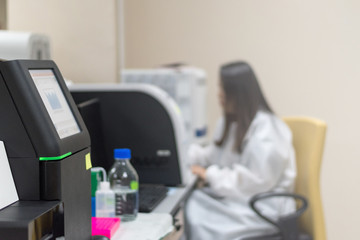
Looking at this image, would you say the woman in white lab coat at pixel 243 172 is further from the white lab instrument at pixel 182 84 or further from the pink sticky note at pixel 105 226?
the pink sticky note at pixel 105 226

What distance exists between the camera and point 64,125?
1.02 m

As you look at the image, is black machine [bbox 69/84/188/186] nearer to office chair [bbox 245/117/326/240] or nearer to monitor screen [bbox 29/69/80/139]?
office chair [bbox 245/117/326/240]

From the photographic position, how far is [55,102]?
3.37ft

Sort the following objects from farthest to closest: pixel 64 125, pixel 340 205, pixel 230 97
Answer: pixel 340 205, pixel 230 97, pixel 64 125

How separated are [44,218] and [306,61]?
242cm

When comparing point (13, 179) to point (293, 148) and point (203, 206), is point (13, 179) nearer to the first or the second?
point (203, 206)

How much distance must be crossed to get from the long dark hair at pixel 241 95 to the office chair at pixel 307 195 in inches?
9.5

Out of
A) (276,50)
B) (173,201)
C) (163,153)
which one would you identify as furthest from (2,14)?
(276,50)

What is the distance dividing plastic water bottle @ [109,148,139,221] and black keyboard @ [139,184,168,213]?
5 cm

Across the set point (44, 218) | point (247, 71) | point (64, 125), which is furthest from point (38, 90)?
point (247, 71)

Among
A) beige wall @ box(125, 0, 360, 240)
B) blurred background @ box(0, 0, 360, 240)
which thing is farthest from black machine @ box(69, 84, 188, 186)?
beige wall @ box(125, 0, 360, 240)

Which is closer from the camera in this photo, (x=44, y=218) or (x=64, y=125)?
(x=44, y=218)

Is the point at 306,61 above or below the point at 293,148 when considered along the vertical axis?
above

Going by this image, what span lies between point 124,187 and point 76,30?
1.04 metres
